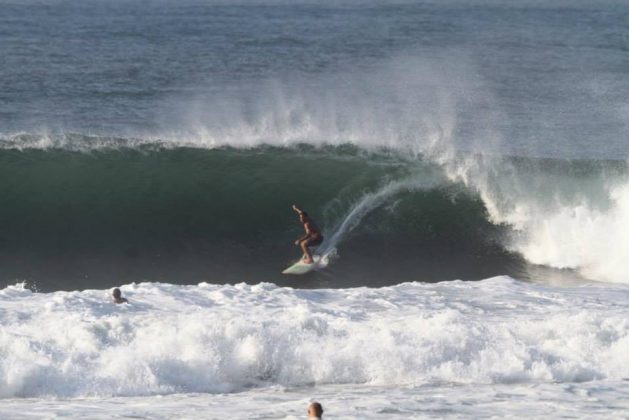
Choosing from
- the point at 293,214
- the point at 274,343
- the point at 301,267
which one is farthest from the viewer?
the point at 293,214

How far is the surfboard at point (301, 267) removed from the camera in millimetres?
19609

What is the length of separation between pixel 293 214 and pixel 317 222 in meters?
0.55

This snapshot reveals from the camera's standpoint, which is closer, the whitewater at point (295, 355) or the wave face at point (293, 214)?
the whitewater at point (295, 355)

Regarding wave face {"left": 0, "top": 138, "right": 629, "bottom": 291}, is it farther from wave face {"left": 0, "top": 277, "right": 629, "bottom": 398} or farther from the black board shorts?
wave face {"left": 0, "top": 277, "right": 629, "bottom": 398}

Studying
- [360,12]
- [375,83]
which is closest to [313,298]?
[375,83]

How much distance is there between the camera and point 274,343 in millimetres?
14953

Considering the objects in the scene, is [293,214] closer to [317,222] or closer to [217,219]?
[317,222]

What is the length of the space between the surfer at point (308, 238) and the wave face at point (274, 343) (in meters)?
2.80

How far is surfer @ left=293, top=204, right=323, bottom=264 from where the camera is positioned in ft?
64.9

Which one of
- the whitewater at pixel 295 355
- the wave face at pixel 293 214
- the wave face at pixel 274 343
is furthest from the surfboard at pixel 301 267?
the wave face at pixel 274 343

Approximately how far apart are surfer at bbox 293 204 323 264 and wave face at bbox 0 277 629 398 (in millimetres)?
2801

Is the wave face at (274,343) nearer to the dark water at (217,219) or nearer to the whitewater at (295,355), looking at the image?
the whitewater at (295,355)

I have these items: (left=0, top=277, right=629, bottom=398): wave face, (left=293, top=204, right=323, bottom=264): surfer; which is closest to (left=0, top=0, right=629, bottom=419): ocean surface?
(left=0, top=277, right=629, bottom=398): wave face

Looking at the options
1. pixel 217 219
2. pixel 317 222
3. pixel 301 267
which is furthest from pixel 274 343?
pixel 217 219
